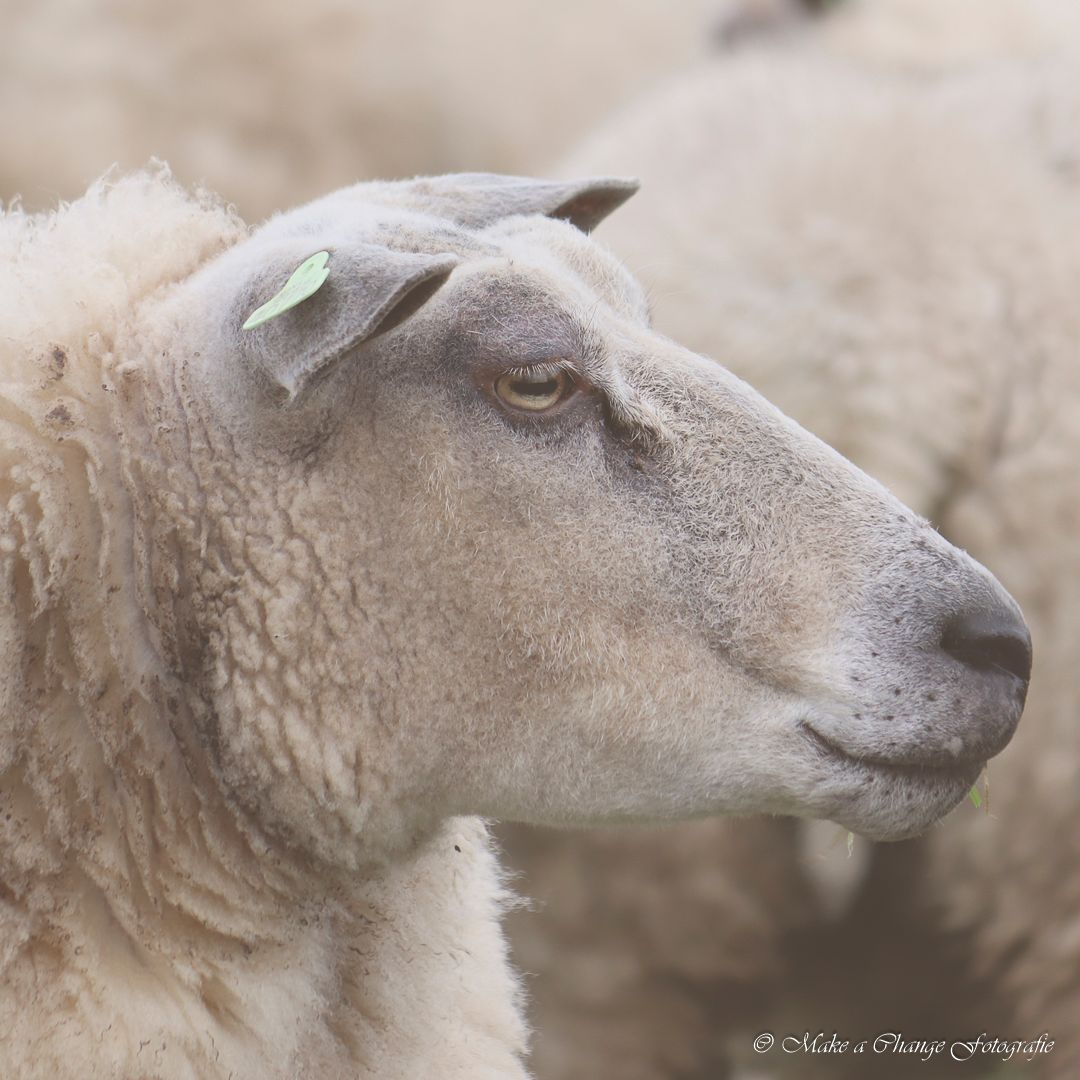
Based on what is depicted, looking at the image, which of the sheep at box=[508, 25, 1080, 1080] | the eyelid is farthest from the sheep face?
the sheep at box=[508, 25, 1080, 1080]

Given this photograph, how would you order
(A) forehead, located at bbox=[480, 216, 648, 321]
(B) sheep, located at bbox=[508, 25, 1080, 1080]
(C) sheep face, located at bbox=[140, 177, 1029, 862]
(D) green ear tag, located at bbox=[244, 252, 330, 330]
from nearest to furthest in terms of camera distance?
(D) green ear tag, located at bbox=[244, 252, 330, 330] < (C) sheep face, located at bbox=[140, 177, 1029, 862] < (A) forehead, located at bbox=[480, 216, 648, 321] < (B) sheep, located at bbox=[508, 25, 1080, 1080]

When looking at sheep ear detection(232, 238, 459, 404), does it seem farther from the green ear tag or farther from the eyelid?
the eyelid

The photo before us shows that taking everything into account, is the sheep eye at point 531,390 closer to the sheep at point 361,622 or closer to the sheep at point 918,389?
the sheep at point 361,622

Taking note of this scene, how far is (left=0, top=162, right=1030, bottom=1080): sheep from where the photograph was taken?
263cm

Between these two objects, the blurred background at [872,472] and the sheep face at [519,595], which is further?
the blurred background at [872,472]

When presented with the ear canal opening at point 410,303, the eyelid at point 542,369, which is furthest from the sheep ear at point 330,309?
the eyelid at point 542,369

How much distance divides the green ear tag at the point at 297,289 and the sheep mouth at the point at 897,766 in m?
1.09

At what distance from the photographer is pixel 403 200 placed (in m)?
3.16

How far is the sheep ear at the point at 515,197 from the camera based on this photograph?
124 inches

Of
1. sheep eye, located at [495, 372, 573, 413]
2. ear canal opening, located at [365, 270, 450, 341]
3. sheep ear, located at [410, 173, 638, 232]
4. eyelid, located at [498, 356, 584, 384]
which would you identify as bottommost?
sheep eye, located at [495, 372, 573, 413]

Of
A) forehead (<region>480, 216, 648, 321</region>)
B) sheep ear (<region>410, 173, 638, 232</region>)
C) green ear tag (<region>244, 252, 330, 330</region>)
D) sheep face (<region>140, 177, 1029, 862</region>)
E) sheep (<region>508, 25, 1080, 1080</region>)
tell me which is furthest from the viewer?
sheep (<region>508, 25, 1080, 1080</region>)

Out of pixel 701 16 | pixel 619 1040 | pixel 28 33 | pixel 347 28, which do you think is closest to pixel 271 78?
pixel 347 28

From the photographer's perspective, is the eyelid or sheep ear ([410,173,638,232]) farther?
sheep ear ([410,173,638,232])

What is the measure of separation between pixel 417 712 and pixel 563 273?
837mm
